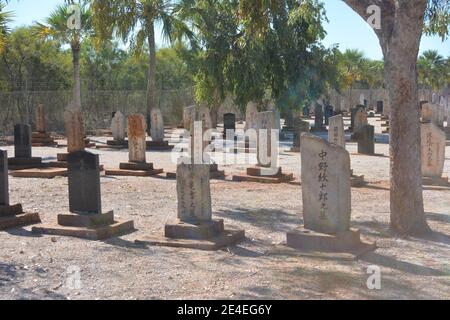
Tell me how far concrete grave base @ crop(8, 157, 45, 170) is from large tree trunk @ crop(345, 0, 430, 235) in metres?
11.5

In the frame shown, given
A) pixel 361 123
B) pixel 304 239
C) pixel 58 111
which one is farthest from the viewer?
pixel 58 111

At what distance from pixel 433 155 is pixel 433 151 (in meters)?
0.09

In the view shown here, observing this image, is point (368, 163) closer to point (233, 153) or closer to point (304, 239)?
point (233, 153)

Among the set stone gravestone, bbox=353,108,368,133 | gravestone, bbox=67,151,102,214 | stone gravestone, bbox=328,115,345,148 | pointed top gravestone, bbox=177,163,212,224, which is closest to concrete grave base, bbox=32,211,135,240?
gravestone, bbox=67,151,102,214

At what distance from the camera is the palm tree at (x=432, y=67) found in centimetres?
6569

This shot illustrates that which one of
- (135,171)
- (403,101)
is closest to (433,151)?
(403,101)

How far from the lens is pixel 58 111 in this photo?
37.0 m

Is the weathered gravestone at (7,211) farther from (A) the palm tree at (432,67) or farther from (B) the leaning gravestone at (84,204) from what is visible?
(A) the palm tree at (432,67)

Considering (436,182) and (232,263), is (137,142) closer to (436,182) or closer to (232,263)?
(436,182)

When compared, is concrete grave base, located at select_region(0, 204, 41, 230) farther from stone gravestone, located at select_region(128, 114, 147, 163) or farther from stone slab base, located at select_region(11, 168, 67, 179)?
stone gravestone, located at select_region(128, 114, 147, 163)

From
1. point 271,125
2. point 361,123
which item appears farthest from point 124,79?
point 271,125

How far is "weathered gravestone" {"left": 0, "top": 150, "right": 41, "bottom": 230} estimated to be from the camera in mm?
10219

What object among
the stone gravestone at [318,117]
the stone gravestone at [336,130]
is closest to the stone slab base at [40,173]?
the stone gravestone at [336,130]

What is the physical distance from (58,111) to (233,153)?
1726 cm
